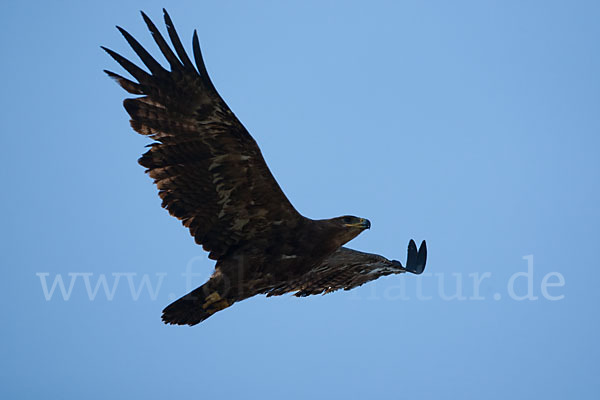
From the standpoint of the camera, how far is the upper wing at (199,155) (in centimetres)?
988

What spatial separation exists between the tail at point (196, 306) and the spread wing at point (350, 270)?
183 centimetres

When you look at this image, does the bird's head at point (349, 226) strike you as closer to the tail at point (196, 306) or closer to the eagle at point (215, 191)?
the eagle at point (215, 191)

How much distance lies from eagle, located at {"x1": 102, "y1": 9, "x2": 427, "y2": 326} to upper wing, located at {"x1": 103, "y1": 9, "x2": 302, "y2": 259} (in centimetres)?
1

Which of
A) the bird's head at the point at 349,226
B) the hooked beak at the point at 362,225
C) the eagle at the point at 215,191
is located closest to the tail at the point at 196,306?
the eagle at the point at 215,191

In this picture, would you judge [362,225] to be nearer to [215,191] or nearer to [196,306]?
[215,191]

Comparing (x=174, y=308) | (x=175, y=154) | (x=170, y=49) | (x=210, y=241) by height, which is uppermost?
(x=170, y=49)

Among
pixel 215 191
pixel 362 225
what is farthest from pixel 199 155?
pixel 362 225

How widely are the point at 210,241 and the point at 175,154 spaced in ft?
4.07

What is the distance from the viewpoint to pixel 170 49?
9.76 metres

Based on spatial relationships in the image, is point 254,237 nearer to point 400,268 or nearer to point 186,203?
point 186,203

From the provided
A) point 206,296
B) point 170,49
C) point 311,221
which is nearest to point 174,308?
point 206,296

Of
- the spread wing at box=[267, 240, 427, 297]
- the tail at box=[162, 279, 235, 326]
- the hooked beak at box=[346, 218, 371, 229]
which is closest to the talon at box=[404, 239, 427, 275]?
the spread wing at box=[267, 240, 427, 297]

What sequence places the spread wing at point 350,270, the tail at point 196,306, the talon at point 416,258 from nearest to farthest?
the tail at point 196,306, the spread wing at point 350,270, the talon at point 416,258

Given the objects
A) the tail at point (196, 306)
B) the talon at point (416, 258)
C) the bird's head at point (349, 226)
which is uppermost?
the talon at point (416, 258)
